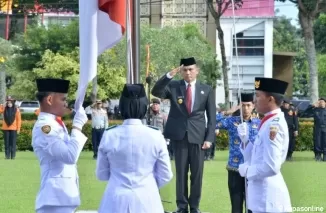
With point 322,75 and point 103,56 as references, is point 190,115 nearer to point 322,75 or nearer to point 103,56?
point 103,56

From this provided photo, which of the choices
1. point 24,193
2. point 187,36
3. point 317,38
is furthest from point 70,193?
point 317,38

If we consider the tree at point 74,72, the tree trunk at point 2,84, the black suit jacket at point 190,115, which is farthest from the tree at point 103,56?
the black suit jacket at point 190,115

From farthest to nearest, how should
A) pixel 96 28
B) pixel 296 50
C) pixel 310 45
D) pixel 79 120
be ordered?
pixel 296 50
pixel 310 45
pixel 96 28
pixel 79 120

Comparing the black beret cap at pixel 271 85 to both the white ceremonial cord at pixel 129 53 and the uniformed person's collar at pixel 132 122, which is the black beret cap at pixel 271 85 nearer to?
the uniformed person's collar at pixel 132 122

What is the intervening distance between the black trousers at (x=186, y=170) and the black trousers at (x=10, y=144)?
1579 centimetres

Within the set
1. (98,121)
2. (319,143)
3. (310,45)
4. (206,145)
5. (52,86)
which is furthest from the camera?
(310,45)

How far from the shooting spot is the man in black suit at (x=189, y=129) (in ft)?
39.4

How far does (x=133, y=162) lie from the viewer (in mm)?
→ 7172

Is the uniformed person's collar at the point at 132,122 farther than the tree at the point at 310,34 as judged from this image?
No

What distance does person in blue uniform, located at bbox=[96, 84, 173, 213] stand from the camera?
7.17 meters

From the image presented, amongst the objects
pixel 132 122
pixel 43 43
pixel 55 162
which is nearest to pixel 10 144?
pixel 55 162

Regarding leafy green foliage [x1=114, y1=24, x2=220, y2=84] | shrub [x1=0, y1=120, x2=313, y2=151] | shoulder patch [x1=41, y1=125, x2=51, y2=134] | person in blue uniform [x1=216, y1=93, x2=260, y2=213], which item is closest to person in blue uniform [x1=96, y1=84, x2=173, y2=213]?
shoulder patch [x1=41, y1=125, x2=51, y2=134]

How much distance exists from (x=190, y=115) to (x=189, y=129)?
0.75ft

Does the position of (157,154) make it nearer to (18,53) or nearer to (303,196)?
(303,196)
